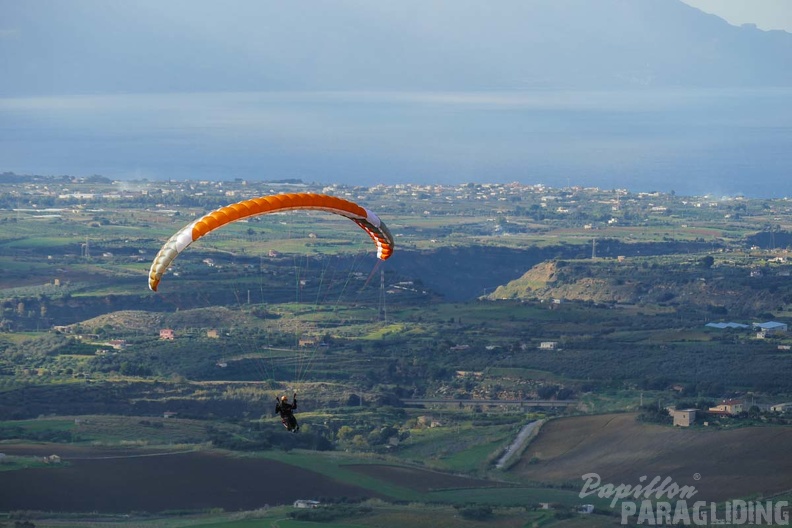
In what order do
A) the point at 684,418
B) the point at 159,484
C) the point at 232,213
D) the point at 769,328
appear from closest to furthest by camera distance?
the point at 232,213
the point at 159,484
the point at 684,418
the point at 769,328

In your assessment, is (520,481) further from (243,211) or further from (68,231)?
(68,231)

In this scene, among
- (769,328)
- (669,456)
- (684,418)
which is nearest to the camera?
(669,456)

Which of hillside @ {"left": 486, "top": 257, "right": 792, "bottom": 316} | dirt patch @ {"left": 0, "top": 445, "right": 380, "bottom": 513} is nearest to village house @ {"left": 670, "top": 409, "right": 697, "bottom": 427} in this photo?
dirt patch @ {"left": 0, "top": 445, "right": 380, "bottom": 513}

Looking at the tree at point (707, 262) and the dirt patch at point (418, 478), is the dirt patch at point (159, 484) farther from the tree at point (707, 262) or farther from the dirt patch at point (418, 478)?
the tree at point (707, 262)

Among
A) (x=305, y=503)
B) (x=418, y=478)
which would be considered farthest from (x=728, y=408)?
(x=305, y=503)

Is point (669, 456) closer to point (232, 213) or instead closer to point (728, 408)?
point (728, 408)

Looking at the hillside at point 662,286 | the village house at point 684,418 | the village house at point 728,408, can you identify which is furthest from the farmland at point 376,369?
the village house at point 684,418

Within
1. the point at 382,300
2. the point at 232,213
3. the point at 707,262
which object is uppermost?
the point at 232,213
